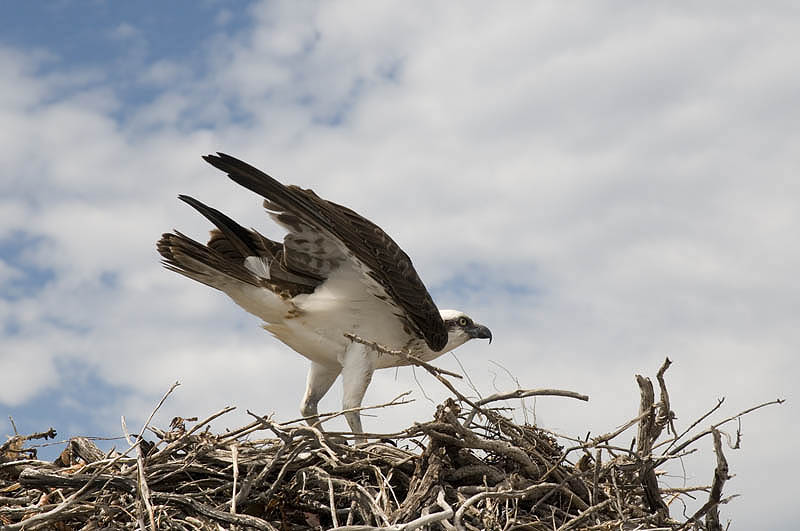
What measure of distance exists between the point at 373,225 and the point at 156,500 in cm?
260

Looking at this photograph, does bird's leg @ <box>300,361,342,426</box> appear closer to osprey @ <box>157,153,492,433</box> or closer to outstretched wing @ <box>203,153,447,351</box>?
osprey @ <box>157,153,492,433</box>

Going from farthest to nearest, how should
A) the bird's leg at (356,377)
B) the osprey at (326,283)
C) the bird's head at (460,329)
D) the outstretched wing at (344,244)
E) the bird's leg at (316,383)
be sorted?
the bird's head at (460,329)
the bird's leg at (316,383)
the bird's leg at (356,377)
the osprey at (326,283)
the outstretched wing at (344,244)

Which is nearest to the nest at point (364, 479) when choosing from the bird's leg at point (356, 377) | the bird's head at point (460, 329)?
the bird's leg at point (356, 377)

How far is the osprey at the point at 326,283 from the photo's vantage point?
21.0 ft

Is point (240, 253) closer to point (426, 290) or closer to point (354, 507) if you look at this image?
point (426, 290)

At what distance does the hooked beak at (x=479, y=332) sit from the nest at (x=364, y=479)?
2342mm

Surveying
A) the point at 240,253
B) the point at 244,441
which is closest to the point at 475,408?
the point at 244,441

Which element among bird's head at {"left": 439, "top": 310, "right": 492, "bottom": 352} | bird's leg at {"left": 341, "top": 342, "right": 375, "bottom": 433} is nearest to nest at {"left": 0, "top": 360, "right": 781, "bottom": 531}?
bird's leg at {"left": 341, "top": 342, "right": 375, "bottom": 433}

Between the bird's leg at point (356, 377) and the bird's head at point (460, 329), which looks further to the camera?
the bird's head at point (460, 329)

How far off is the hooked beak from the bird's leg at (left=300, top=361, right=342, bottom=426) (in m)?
1.15

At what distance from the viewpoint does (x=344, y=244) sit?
6227mm

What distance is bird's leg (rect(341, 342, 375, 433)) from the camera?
651 cm

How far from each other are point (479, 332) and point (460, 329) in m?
0.17

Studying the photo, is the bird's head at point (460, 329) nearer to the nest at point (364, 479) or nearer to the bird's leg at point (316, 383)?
the bird's leg at point (316, 383)
